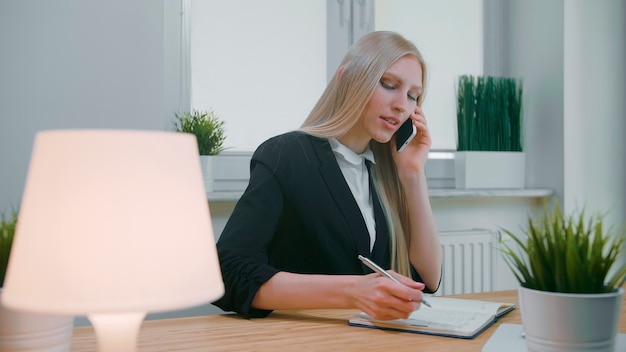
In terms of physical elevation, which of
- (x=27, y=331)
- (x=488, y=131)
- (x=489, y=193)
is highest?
(x=488, y=131)

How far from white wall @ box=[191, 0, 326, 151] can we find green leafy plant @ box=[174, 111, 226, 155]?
142 mm

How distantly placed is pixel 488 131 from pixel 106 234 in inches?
91.0

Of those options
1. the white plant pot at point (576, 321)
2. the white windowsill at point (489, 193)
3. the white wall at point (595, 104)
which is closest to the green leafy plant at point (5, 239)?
the white plant pot at point (576, 321)

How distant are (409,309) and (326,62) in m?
1.63

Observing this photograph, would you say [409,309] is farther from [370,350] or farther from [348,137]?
[348,137]

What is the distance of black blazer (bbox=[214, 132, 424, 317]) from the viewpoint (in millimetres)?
1518

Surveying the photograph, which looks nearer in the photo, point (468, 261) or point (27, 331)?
point (27, 331)

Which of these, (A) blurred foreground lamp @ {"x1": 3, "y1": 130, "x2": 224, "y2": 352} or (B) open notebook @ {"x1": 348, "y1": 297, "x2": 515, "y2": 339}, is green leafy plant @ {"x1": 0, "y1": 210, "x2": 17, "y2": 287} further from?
(B) open notebook @ {"x1": 348, "y1": 297, "x2": 515, "y2": 339}

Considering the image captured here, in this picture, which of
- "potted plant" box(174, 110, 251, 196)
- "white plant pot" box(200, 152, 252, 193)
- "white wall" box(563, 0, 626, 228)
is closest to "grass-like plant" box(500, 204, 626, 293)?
"potted plant" box(174, 110, 251, 196)

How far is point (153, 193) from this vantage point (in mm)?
500

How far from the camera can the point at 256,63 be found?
2.39 m

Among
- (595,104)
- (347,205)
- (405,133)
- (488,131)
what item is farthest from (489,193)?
(347,205)

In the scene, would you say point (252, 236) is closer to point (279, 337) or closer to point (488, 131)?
point (279, 337)

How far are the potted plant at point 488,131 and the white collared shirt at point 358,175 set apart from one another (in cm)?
96
